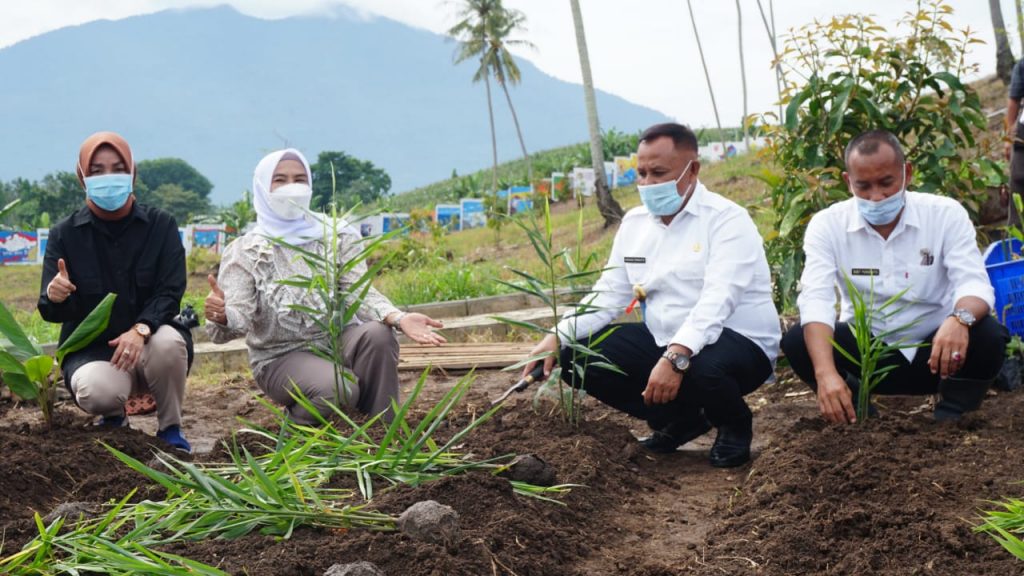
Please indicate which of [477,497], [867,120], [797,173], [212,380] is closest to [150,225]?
[212,380]

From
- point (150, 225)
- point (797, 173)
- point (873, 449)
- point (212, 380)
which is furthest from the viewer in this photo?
point (212, 380)

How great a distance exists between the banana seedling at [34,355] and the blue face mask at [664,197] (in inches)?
80.6

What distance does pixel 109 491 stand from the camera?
3371 millimetres

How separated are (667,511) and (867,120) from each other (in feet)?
8.48

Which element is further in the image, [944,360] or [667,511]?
[944,360]

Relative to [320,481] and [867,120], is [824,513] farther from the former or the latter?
[867,120]

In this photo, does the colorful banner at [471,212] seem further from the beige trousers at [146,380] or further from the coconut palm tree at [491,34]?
the beige trousers at [146,380]

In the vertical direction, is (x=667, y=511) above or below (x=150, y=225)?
below

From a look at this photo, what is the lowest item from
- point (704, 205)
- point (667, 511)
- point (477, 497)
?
point (667, 511)

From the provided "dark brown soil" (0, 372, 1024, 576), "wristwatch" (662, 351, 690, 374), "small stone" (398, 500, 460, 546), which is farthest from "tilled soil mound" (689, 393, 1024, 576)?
"small stone" (398, 500, 460, 546)

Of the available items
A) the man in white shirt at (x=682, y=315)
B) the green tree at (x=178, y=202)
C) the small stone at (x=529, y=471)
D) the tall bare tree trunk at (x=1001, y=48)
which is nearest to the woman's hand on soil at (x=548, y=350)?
the man in white shirt at (x=682, y=315)

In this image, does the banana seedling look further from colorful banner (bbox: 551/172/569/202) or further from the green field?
colorful banner (bbox: 551/172/569/202)

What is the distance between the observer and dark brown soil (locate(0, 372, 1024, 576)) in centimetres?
250

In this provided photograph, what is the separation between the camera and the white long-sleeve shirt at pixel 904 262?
392 centimetres
